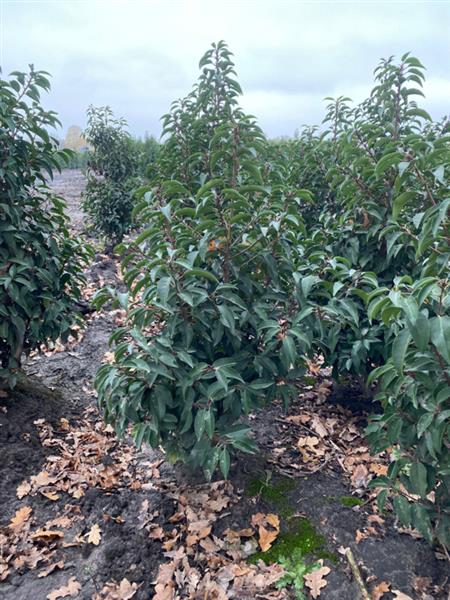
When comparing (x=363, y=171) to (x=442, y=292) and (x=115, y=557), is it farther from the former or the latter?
(x=115, y=557)

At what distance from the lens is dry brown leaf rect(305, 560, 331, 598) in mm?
2127

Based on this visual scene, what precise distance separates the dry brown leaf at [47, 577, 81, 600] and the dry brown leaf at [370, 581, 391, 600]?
1395 millimetres

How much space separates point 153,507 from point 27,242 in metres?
1.91

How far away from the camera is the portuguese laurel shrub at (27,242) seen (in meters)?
2.90

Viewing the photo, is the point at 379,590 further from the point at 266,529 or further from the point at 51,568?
the point at 51,568

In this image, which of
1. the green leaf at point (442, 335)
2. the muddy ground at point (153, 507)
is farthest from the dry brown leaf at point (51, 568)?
the green leaf at point (442, 335)

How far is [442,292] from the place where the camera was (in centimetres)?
164

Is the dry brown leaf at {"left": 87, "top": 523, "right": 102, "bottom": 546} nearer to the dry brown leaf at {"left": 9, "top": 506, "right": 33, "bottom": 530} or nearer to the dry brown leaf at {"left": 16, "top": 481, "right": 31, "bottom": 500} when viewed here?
the dry brown leaf at {"left": 9, "top": 506, "right": 33, "bottom": 530}

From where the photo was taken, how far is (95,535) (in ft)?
8.12

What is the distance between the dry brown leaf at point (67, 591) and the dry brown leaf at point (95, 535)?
23cm

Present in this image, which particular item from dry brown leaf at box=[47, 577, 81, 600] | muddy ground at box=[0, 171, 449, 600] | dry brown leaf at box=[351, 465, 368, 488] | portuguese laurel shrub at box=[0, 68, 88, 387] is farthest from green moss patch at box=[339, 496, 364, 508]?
portuguese laurel shrub at box=[0, 68, 88, 387]

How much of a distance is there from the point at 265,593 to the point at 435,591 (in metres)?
0.80

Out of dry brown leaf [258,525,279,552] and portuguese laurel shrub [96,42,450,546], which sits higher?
portuguese laurel shrub [96,42,450,546]

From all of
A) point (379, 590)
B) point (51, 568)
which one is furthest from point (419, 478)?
point (51, 568)
